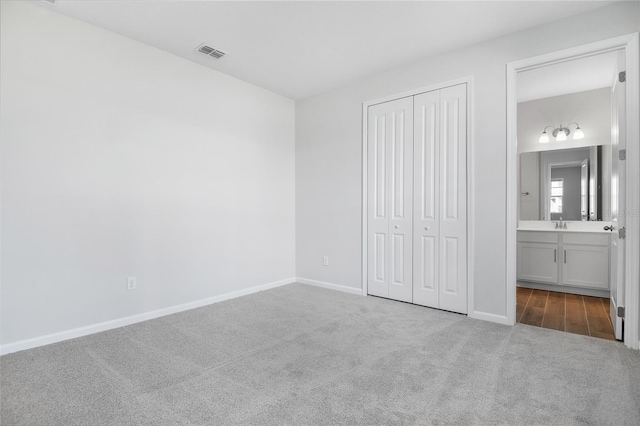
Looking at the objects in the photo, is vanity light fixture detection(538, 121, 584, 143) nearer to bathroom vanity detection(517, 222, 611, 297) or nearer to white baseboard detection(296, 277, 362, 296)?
bathroom vanity detection(517, 222, 611, 297)

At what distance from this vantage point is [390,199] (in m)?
3.95

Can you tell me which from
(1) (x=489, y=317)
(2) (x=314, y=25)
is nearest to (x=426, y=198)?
(1) (x=489, y=317)

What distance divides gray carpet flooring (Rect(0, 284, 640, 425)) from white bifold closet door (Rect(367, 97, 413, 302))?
0.82 metres

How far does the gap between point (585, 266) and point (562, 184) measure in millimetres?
1208

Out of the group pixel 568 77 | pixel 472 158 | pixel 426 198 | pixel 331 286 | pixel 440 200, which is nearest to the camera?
pixel 472 158

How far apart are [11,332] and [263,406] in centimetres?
220

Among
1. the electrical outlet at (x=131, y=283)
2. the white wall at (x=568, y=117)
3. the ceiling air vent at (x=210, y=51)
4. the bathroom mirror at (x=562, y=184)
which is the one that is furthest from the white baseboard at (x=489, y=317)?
the ceiling air vent at (x=210, y=51)

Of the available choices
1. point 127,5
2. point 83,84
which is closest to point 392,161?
point 127,5

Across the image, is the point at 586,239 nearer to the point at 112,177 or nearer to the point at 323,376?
the point at 323,376

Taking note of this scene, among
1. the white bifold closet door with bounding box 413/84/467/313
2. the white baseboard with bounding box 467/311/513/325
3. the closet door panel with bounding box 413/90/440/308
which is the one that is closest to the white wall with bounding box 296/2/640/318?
the white baseboard with bounding box 467/311/513/325

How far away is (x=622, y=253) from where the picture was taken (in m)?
2.63

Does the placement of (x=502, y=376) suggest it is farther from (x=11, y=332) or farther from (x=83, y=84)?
(x=83, y=84)

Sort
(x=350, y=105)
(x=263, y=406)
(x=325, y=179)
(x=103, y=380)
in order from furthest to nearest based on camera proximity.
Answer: (x=325, y=179), (x=350, y=105), (x=103, y=380), (x=263, y=406)

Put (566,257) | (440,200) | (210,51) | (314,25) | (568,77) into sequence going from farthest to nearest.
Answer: (566,257)
(568,77)
(440,200)
(210,51)
(314,25)
